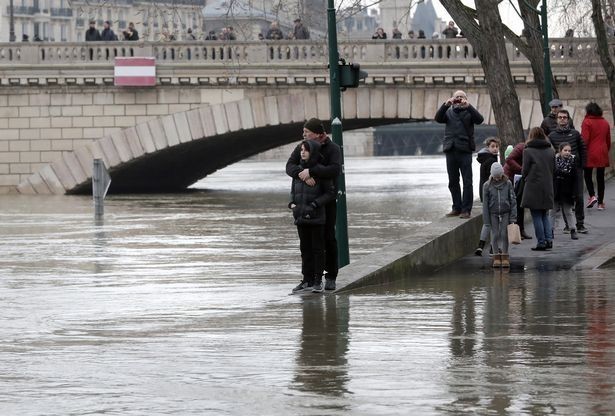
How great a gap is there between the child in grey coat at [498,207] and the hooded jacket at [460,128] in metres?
2.50

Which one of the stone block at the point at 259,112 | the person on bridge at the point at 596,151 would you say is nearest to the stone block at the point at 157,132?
the stone block at the point at 259,112

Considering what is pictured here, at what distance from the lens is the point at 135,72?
160 feet

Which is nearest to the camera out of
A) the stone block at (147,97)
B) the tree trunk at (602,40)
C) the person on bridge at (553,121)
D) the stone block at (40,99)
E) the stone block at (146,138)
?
the person on bridge at (553,121)

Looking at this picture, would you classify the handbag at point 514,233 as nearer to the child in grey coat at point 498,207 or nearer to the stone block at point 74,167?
the child in grey coat at point 498,207

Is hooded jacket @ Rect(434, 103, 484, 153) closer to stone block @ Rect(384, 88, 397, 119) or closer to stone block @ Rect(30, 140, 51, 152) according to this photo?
stone block @ Rect(384, 88, 397, 119)

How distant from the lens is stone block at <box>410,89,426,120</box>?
47.6 m

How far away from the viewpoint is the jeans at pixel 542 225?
67.2 feet

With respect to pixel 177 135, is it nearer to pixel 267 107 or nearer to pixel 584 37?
pixel 267 107

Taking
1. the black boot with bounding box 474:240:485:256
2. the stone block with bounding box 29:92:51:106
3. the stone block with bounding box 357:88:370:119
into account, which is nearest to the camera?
the black boot with bounding box 474:240:485:256

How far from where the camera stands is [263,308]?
600 inches

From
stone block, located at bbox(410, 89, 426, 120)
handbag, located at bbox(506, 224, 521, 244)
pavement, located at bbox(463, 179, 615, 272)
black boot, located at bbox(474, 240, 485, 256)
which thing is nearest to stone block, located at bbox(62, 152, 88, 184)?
stone block, located at bbox(410, 89, 426, 120)

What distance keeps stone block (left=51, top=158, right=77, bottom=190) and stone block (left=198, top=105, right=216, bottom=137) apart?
3.75 m

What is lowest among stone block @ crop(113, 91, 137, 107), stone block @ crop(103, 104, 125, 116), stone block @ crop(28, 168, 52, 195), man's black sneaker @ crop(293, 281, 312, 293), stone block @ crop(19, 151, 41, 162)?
stone block @ crop(28, 168, 52, 195)

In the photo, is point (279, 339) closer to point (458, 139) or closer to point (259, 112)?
point (458, 139)
